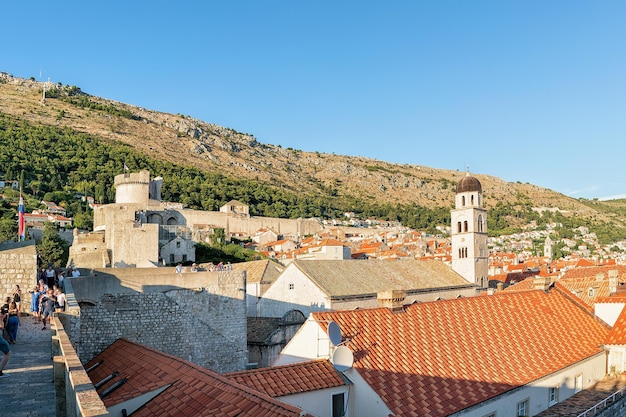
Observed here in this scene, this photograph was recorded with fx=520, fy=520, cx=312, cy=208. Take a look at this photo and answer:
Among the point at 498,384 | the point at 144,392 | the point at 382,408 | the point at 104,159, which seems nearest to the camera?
the point at 144,392

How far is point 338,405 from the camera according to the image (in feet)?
34.4

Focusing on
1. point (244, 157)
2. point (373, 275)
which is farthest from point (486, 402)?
point (244, 157)

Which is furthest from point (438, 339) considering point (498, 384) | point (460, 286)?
point (460, 286)

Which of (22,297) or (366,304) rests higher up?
(22,297)

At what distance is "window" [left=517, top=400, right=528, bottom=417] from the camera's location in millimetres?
12137

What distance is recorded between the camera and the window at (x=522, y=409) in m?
12.1

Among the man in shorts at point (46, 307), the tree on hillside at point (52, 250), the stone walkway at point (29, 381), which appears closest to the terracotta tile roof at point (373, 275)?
the man in shorts at point (46, 307)

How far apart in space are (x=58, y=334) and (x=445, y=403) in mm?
7442

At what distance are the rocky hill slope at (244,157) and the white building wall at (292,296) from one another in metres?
89.7

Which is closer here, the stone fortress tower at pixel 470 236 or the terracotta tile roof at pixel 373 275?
the terracotta tile roof at pixel 373 275

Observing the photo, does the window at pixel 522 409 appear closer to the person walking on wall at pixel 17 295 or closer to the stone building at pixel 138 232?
the person walking on wall at pixel 17 295

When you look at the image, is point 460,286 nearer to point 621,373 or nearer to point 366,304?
point 366,304

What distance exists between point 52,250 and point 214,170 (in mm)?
84645

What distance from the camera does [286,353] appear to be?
12.4 metres
